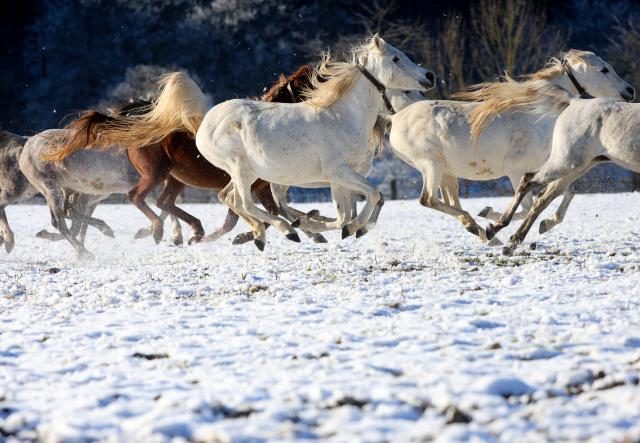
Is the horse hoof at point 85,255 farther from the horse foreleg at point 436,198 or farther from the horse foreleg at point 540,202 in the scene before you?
the horse foreleg at point 540,202

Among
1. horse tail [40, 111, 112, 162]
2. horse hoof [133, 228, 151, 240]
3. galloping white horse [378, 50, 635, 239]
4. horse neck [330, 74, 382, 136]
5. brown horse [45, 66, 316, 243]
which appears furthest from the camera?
horse hoof [133, 228, 151, 240]

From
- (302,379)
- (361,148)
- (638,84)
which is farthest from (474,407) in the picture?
(638,84)

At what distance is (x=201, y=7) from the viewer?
38.6 metres

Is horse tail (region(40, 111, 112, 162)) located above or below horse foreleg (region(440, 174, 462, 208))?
above

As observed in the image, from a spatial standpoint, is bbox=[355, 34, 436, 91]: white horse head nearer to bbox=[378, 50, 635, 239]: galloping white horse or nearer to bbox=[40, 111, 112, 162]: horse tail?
bbox=[378, 50, 635, 239]: galloping white horse

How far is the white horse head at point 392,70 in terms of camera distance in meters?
8.90

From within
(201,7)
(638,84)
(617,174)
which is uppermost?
→ (201,7)

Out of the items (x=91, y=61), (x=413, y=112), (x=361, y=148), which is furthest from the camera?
(x=91, y=61)

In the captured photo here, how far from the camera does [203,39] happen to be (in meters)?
37.5

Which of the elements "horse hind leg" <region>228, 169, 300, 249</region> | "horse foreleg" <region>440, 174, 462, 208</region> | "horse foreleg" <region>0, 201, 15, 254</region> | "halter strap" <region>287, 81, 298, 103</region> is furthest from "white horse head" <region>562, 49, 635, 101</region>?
"horse foreleg" <region>0, 201, 15, 254</region>

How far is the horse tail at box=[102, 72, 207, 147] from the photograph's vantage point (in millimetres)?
10570

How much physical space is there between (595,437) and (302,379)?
1391 mm

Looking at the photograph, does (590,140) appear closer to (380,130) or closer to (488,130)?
(488,130)

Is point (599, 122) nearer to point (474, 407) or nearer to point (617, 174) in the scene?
point (474, 407)
